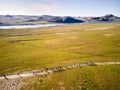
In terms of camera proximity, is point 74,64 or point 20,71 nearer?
point 20,71

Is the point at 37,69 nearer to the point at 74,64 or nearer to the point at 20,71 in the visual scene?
the point at 20,71

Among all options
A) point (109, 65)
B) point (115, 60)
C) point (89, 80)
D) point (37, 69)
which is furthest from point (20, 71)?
point (115, 60)

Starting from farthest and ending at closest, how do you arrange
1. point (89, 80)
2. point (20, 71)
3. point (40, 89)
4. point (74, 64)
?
point (74, 64)
point (20, 71)
point (89, 80)
point (40, 89)

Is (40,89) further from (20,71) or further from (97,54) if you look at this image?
(97,54)

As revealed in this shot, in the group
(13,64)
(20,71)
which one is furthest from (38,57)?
(20,71)

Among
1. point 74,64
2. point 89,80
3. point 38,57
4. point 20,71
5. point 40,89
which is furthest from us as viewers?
point 38,57

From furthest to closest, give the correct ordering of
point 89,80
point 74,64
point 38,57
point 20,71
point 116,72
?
point 38,57 < point 74,64 < point 20,71 < point 116,72 < point 89,80

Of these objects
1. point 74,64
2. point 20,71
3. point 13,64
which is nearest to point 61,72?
point 74,64

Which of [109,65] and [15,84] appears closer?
[15,84]

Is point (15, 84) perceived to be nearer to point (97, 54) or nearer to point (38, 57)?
point (38, 57)
